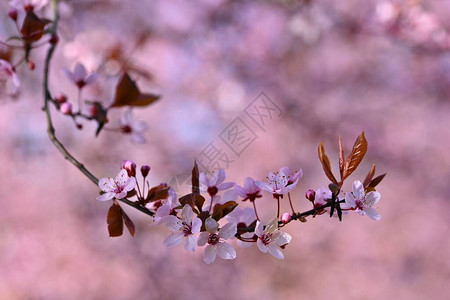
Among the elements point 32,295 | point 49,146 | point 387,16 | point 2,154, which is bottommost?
point 32,295

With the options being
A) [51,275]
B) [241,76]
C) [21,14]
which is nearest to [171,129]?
[241,76]

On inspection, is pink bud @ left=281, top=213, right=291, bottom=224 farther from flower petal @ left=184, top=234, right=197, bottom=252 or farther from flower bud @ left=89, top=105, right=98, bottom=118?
flower bud @ left=89, top=105, right=98, bottom=118

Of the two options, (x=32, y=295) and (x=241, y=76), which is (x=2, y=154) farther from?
(x=241, y=76)

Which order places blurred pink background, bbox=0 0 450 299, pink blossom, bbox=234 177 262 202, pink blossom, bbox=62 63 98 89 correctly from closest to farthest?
pink blossom, bbox=234 177 262 202 → pink blossom, bbox=62 63 98 89 → blurred pink background, bbox=0 0 450 299

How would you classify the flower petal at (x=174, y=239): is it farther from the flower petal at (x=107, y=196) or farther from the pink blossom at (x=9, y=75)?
the pink blossom at (x=9, y=75)


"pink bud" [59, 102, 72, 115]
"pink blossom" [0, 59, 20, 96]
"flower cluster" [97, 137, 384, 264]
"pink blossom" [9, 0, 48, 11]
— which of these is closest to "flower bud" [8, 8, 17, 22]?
"pink blossom" [9, 0, 48, 11]

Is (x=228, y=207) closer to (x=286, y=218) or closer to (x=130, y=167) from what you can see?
(x=286, y=218)

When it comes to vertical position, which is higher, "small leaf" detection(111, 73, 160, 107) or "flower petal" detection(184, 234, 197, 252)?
"small leaf" detection(111, 73, 160, 107)

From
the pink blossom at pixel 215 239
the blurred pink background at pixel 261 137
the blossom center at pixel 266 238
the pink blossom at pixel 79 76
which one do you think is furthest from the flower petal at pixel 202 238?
the blurred pink background at pixel 261 137
